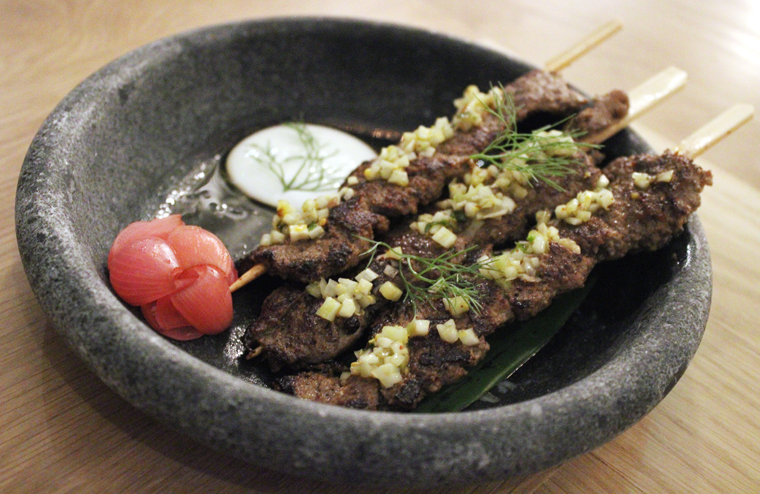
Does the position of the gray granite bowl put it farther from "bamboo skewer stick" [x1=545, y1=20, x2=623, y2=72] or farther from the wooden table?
the wooden table

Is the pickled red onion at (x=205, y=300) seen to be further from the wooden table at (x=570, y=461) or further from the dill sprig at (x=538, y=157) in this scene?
the dill sprig at (x=538, y=157)

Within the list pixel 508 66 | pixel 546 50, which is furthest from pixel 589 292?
pixel 546 50

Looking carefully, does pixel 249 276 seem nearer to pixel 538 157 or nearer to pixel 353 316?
pixel 353 316

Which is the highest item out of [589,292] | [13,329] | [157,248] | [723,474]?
[157,248]

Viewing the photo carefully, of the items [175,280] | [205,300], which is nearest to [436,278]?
[205,300]

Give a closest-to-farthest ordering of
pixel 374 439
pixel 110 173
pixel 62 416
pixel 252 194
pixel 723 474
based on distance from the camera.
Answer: pixel 374 439 → pixel 62 416 → pixel 723 474 → pixel 110 173 → pixel 252 194

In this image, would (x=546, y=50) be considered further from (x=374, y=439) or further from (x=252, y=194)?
(x=374, y=439)

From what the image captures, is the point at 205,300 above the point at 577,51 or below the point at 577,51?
below
